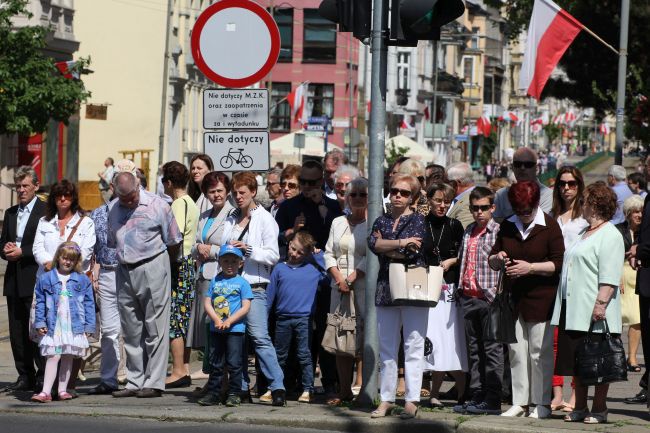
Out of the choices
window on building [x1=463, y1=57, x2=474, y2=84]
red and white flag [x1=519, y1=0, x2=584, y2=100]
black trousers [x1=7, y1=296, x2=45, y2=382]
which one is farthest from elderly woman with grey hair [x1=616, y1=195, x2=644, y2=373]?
window on building [x1=463, y1=57, x2=474, y2=84]

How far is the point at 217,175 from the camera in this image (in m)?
12.1

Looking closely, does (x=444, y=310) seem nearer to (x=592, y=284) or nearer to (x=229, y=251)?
(x=592, y=284)

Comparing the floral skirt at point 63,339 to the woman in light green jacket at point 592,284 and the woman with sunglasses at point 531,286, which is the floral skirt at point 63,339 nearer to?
the woman with sunglasses at point 531,286

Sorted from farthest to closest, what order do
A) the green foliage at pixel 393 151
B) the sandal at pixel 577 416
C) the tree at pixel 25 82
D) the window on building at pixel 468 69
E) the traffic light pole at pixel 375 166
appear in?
the window on building at pixel 468 69, the green foliage at pixel 393 151, the tree at pixel 25 82, the traffic light pole at pixel 375 166, the sandal at pixel 577 416

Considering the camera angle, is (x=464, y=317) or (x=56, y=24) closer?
(x=464, y=317)

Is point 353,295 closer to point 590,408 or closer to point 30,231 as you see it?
point 590,408

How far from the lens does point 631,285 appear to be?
48.3 feet

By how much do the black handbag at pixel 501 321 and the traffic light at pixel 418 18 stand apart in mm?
1814

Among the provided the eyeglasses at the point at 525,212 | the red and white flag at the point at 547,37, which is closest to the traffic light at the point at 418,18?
the eyeglasses at the point at 525,212

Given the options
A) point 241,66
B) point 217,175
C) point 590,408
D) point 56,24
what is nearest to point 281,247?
point 217,175

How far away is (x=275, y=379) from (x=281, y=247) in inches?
56.5

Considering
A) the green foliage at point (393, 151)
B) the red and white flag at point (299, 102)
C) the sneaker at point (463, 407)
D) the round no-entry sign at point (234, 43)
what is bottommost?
the sneaker at point (463, 407)

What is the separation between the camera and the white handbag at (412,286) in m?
10.4

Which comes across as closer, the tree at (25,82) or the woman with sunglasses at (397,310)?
the woman with sunglasses at (397,310)
